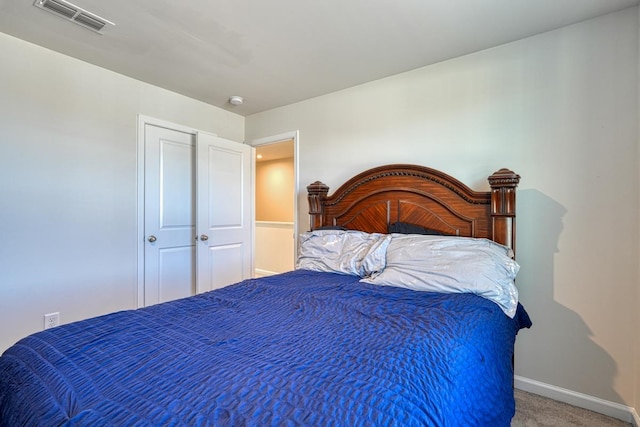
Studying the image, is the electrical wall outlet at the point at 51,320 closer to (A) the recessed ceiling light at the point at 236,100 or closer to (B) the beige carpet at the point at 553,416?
(A) the recessed ceiling light at the point at 236,100

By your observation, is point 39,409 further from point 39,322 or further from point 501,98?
point 501,98

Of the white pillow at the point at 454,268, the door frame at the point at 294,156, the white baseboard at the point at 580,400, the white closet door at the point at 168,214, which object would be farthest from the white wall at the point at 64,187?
the white baseboard at the point at 580,400

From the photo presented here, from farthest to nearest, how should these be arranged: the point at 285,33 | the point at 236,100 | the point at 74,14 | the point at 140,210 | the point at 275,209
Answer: the point at 275,209
the point at 236,100
the point at 140,210
the point at 285,33
the point at 74,14

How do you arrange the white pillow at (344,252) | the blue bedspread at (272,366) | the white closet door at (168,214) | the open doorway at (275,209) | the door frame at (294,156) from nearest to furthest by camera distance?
the blue bedspread at (272,366), the white pillow at (344,252), the white closet door at (168,214), the door frame at (294,156), the open doorway at (275,209)

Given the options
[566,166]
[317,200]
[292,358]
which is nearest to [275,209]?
[317,200]

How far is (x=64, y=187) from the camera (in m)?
2.42

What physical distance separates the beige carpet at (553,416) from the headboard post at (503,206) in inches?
39.6

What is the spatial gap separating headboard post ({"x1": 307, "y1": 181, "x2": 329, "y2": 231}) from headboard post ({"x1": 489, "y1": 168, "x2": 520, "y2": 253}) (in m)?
1.46

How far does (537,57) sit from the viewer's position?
6.87ft

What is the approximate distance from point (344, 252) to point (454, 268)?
818mm

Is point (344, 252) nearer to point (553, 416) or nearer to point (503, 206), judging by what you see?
point (503, 206)

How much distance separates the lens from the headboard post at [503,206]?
198 centimetres

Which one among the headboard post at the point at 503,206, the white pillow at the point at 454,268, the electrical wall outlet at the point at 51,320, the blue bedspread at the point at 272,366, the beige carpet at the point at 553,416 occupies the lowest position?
the beige carpet at the point at 553,416

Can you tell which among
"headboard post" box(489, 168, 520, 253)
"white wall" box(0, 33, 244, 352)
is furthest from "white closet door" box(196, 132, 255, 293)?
"headboard post" box(489, 168, 520, 253)
